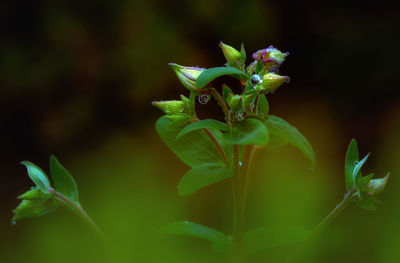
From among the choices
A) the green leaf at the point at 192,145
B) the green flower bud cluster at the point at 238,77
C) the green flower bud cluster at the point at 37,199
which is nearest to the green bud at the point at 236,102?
the green flower bud cluster at the point at 238,77

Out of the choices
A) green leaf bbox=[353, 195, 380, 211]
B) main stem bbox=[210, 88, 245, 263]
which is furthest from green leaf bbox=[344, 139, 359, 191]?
main stem bbox=[210, 88, 245, 263]

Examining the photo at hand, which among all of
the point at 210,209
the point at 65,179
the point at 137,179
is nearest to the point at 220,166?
the point at 65,179

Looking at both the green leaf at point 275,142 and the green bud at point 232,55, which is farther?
the green leaf at point 275,142

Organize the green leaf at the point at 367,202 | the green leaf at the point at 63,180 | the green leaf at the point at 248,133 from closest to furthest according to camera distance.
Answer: the green leaf at the point at 248,133, the green leaf at the point at 367,202, the green leaf at the point at 63,180

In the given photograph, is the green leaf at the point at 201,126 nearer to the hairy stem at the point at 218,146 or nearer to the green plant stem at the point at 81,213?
the hairy stem at the point at 218,146

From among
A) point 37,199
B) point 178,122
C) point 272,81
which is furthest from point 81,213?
point 272,81

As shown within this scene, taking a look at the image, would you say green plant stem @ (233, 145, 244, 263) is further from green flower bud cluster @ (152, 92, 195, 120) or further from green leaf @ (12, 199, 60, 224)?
green leaf @ (12, 199, 60, 224)
